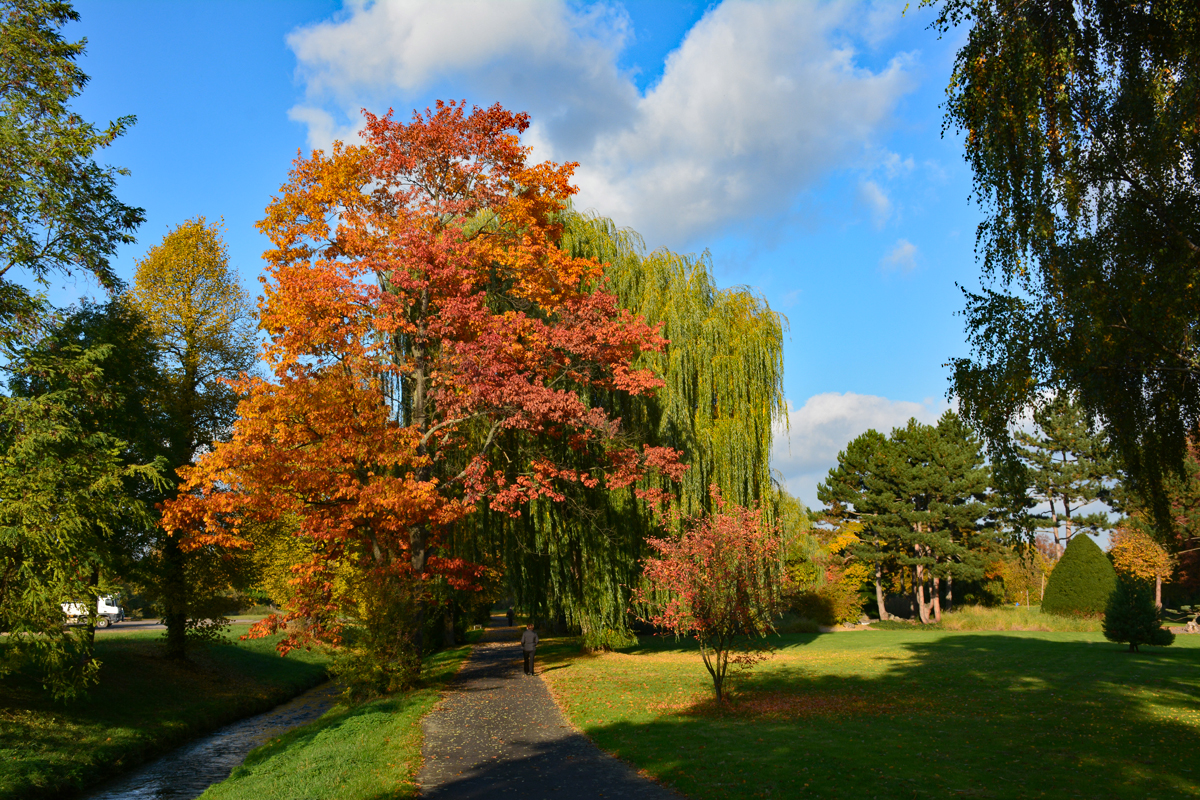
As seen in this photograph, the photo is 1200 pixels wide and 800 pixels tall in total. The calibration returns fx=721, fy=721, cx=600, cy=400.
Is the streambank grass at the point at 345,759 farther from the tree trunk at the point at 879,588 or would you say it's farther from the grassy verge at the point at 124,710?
the tree trunk at the point at 879,588

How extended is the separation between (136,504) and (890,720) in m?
14.0

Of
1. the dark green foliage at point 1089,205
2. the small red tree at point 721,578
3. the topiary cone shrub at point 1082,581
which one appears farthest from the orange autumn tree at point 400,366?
the topiary cone shrub at point 1082,581

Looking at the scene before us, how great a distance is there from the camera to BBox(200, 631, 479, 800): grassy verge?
886 centimetres

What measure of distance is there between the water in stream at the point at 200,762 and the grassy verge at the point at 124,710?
42cm

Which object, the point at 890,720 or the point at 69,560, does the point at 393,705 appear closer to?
the point at 69,560

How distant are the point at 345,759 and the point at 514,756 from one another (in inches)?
96.7

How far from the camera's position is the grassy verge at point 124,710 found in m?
12.5

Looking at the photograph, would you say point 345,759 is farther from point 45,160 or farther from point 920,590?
point 920,590

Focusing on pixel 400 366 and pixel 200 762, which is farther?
pixel 400 366

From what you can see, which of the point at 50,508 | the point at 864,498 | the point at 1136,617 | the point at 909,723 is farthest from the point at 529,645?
the point at 864,498

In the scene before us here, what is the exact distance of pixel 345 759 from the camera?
10242 millimetres

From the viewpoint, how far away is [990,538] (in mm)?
42031

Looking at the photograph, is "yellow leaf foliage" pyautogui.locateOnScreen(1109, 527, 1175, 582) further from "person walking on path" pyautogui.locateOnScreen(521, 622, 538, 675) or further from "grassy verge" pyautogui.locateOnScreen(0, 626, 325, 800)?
"grassy verge" pyautogui.locateOnScreen(0, 626, 325, 800)

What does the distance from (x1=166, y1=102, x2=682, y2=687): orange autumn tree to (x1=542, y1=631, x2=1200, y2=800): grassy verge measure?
5076mm
